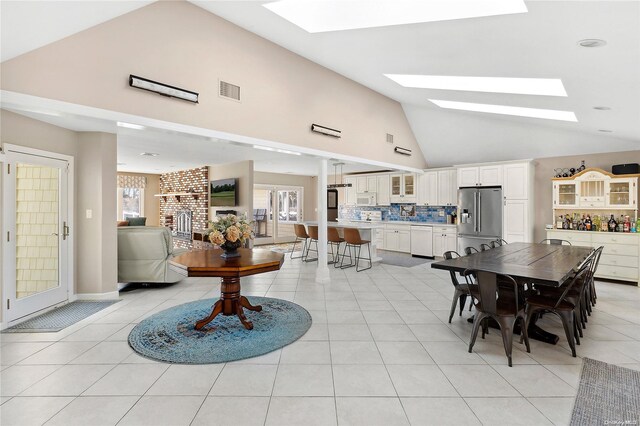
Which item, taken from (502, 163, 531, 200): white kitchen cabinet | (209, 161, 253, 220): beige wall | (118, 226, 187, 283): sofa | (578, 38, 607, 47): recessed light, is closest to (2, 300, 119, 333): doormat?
(118, 226, 187, 283): sofa

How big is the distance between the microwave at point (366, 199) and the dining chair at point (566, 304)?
6.32 m

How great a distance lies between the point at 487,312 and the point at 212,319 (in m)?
2.84

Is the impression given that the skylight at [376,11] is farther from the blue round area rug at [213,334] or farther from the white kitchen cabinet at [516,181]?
the white kitchen cabinet at [516,181]

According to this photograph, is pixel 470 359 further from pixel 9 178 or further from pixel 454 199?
pixel 454 199

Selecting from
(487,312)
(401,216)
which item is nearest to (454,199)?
(401,216)

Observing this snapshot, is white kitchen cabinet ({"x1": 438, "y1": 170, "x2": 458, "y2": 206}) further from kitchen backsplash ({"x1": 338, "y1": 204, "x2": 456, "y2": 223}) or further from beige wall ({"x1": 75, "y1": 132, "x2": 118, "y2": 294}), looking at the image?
beige wall ({"x1": 75, "y1": 132, "x2": 118, "y2": 294})

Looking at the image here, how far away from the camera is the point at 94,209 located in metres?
4.53

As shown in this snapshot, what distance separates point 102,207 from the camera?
453cm

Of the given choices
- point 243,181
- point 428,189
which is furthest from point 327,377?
point 428,189

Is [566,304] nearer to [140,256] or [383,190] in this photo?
[140,256]

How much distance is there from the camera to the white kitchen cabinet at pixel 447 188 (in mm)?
8016

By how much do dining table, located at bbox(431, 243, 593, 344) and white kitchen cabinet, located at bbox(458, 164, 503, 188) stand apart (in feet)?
9.85

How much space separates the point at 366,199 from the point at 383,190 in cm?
61

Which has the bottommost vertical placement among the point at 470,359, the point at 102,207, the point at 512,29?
the point at 470,359
